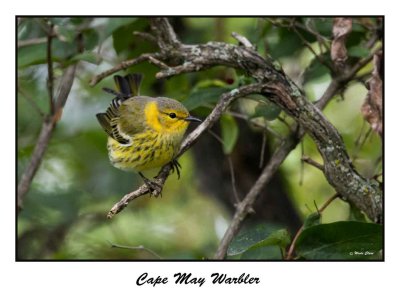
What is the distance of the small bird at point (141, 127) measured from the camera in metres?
2.71

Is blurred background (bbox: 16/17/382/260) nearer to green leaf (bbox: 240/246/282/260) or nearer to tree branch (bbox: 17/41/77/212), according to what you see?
tree branch (bbox: 17/41/77/212)

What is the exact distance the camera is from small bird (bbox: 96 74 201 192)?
8.91 ft

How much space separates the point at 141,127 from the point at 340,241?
3.32 ft

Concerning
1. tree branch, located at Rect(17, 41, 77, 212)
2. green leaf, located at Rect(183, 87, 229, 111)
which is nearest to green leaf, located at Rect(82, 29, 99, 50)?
tree branch, located at Rect(17, 41, 77, 212)

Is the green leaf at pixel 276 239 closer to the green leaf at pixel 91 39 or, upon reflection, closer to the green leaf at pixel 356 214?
the green leaf at pixel 356 214

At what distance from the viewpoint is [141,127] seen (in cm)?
292

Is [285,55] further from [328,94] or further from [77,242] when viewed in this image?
[77,242]

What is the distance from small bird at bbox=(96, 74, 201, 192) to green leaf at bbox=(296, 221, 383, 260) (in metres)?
0.61

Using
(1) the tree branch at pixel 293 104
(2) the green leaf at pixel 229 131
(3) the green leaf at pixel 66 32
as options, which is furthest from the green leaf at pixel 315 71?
(3) the green leaf at pixel 66 32

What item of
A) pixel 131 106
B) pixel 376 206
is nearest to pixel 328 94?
pixel 376 206

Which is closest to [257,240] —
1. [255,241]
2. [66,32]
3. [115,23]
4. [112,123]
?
[255,241]

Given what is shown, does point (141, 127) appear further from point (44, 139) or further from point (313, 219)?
point (313, 219)

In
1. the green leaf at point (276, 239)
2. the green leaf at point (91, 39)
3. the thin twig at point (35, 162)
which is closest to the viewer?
the green leaf at point (276, 239)

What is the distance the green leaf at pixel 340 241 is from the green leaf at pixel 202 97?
755mm
